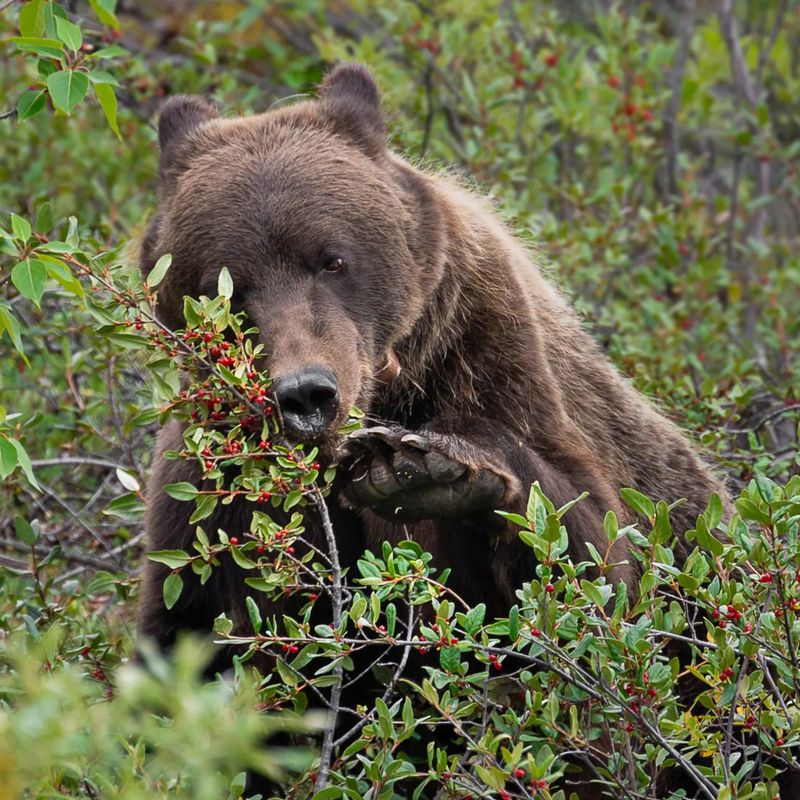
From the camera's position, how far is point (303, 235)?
4082 mm

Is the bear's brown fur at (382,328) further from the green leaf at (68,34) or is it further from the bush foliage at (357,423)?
the green leaf at (68,34)

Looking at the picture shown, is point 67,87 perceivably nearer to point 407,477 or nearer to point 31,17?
point 31,17

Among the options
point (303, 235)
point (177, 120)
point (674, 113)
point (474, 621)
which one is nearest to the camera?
point (474, 621)

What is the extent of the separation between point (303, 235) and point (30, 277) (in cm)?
104

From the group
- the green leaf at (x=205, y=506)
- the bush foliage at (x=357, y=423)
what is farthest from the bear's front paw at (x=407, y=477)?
the green leaf at (x=205, y=506)

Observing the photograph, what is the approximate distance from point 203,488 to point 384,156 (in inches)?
52.3

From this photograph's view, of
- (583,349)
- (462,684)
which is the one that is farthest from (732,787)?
(583,349)

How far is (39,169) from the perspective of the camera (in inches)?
295

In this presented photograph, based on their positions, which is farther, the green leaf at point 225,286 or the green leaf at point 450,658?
the green leaf at point 225,286

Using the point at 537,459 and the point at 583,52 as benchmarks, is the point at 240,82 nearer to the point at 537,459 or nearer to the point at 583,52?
the point at 583,52

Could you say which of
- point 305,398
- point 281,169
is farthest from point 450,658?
point 281,169

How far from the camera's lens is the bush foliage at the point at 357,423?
10.2 ft

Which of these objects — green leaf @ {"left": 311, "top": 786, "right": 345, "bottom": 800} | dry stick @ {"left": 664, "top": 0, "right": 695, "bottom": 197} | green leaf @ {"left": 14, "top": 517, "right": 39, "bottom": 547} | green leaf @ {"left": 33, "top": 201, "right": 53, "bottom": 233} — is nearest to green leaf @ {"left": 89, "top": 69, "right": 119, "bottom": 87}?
green leaf @ {"left": 33, "top": 201, "right": 53, "bottom": 233}

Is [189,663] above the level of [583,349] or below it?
above
